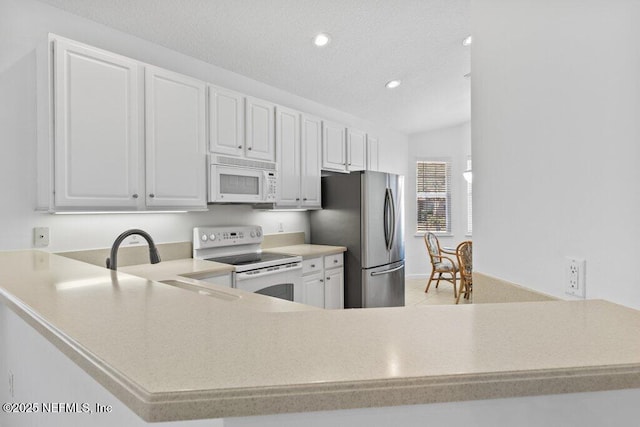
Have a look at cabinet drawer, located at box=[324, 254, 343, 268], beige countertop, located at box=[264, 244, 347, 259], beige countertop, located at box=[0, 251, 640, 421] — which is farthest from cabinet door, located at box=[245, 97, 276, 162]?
beige countertop, located at box=[0, 251, 640, 421]

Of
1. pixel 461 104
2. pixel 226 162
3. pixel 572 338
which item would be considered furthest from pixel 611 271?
pixel 461 104

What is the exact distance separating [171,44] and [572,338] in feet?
10.1

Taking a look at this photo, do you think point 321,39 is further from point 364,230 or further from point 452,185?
point 452,185

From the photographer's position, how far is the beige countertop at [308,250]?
335cm

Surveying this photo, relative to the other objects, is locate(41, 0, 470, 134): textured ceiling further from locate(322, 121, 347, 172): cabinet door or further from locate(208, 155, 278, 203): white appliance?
locate(208, 155, 278, 203): white appliance

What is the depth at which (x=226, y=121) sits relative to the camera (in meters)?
2.90

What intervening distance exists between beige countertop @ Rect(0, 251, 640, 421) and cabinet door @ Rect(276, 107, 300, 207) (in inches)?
101

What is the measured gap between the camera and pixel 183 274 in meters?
2.29

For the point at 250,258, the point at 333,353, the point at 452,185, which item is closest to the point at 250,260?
the point at 250,258

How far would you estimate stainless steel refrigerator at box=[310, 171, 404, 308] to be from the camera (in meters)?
3.70

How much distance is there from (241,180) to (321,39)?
1334 mm

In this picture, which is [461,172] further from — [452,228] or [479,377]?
[479,377]

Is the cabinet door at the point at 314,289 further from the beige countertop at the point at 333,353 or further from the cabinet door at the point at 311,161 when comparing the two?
the beige countertop at the point at 333,353

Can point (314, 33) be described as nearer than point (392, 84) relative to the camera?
Yes
